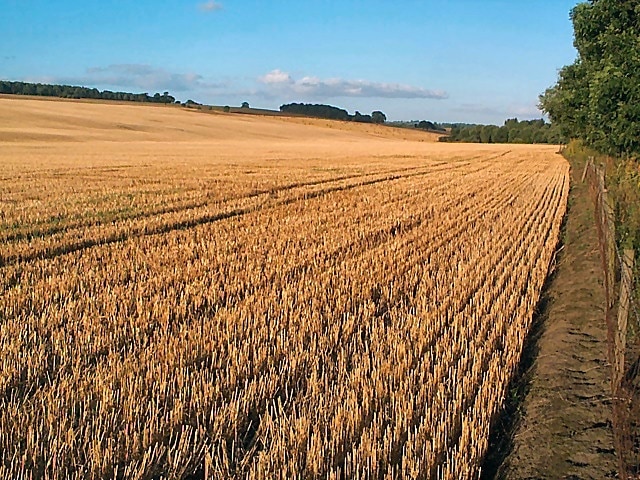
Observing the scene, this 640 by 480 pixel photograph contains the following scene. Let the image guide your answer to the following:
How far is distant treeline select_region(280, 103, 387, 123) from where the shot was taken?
135500 millimetres

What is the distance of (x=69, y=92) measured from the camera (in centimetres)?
11656

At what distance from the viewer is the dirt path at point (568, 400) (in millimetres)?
4141

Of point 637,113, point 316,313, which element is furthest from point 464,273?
point 637,113

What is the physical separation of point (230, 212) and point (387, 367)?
10.5 m

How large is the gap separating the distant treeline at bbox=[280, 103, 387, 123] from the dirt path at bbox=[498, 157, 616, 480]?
421 feet

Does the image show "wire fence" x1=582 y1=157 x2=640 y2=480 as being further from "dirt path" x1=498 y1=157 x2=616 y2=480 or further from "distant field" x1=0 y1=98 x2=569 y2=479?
"distant field" x1=0 y1=98 x2=569 y2=479

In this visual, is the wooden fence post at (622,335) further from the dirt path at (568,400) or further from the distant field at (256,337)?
the distant field at (256,337)

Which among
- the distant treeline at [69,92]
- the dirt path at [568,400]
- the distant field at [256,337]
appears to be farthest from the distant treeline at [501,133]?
the dirt path at [568,400]

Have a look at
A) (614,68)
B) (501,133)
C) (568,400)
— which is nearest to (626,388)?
(568,400)

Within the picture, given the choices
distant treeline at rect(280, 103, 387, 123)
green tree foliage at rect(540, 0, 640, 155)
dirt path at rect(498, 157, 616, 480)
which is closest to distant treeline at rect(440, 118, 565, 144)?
distant treeline at rect(280, 103, 387, 123)

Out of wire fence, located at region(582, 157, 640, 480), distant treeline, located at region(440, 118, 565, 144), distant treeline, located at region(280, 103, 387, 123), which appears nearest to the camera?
wire fence, located at region(582, 157, 640, 480)

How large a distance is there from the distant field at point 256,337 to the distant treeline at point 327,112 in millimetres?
122446

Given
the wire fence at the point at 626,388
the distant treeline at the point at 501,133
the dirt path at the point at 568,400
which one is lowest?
the dirt path at the point at 568,400

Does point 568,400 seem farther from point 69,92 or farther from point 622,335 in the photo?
point 69,92
